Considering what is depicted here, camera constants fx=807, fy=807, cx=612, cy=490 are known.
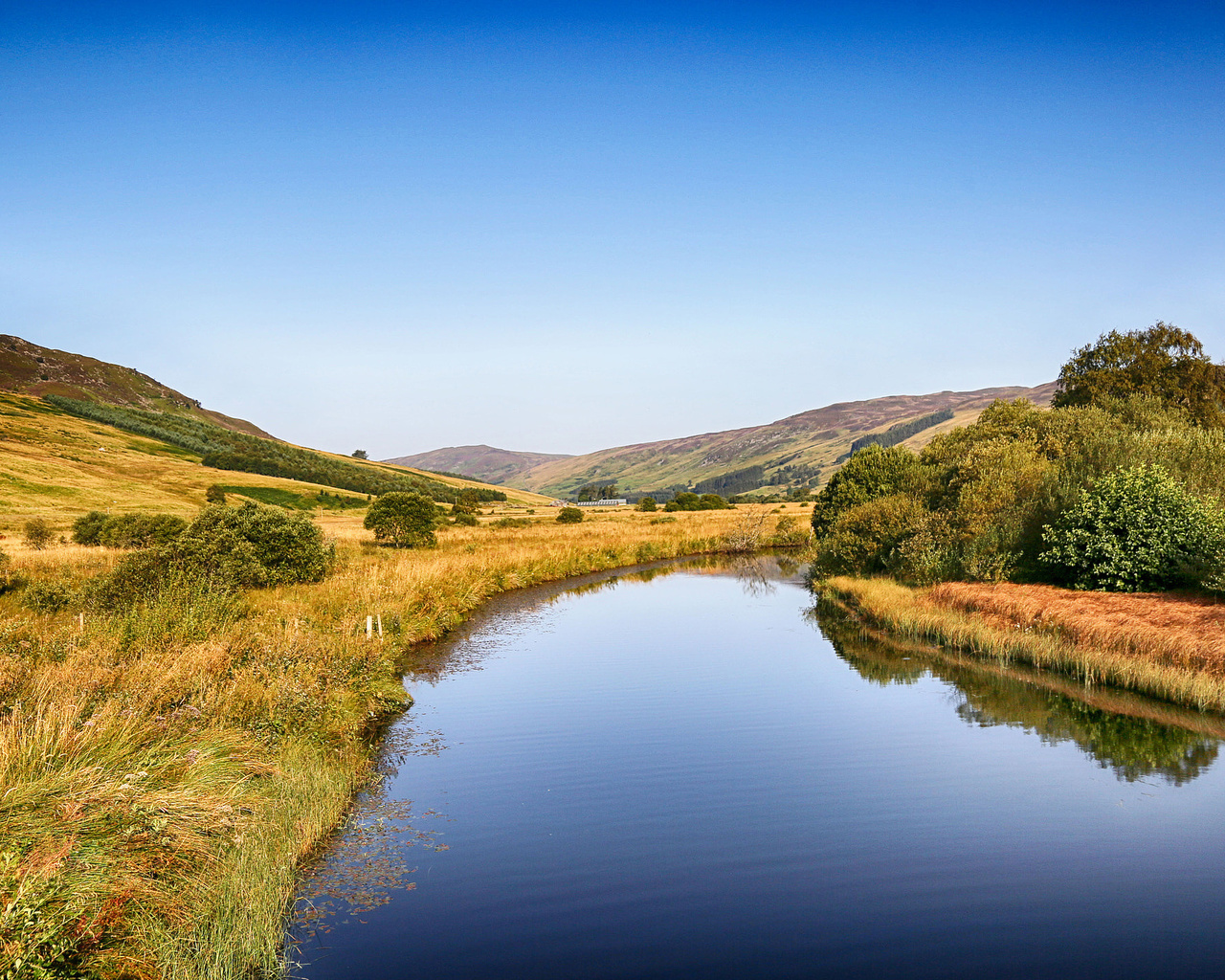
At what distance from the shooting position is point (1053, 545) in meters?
22.1

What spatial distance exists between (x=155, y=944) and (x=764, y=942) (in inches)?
203

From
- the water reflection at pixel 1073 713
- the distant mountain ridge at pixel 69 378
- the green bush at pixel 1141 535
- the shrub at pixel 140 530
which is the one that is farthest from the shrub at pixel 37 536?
the distant mountain ridge at pixel 69 378

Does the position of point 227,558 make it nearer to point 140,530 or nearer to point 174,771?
point 140,530

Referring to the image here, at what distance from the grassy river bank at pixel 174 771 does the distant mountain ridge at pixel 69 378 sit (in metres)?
157

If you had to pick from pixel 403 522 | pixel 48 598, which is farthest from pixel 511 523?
pixel 48 598

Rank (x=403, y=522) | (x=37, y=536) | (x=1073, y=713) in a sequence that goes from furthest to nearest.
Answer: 1. (x=403, y=522)
2. (x=37, y=536)
3. (x=1073, y=713)

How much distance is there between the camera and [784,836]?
9.93 m

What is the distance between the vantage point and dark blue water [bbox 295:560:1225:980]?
24.2ft

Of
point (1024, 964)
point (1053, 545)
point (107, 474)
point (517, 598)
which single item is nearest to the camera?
point (1024, 964)

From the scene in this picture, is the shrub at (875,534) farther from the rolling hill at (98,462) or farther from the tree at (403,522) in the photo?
the rolling hill at (98,462)

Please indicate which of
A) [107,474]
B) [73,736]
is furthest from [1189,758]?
[107,474]

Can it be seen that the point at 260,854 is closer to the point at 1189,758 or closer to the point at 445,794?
the point at 445,794

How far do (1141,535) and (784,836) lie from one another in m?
14.9

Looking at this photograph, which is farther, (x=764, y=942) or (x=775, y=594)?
(x=775, y=594)
